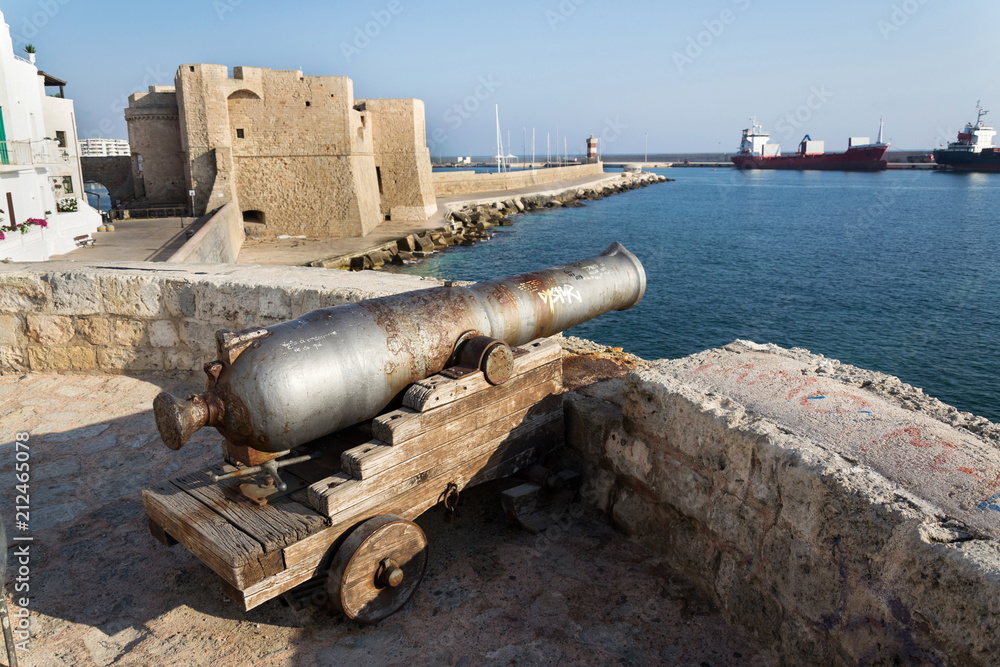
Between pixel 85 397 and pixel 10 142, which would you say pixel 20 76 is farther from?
pixel 85 397

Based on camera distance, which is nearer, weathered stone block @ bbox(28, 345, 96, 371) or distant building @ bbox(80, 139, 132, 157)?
weathered stone block @ bbox(28, 345, 96, 371)

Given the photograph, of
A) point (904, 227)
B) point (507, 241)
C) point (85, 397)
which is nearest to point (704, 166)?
point (904, 227)

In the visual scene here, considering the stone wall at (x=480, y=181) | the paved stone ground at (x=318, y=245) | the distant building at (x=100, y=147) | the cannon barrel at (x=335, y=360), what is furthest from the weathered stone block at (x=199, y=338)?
the distant building at (x=100, y=147)

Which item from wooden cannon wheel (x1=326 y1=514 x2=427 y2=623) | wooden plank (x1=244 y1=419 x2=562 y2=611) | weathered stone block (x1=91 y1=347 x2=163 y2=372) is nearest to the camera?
wooden plank (x1=244 y1=419 x2=562 y2=611)

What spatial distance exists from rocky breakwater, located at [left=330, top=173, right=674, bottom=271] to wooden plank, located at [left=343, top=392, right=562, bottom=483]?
15.6 meters

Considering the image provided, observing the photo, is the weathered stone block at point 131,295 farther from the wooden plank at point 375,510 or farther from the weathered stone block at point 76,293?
the wooden plank at point 375,510

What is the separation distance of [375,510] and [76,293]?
348cm

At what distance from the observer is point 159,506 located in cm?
260

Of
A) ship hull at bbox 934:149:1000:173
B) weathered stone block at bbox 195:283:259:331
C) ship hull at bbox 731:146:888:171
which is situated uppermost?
ship hull at bbox 731:146:888:171

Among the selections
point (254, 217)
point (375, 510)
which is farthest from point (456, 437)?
point (254, 217)

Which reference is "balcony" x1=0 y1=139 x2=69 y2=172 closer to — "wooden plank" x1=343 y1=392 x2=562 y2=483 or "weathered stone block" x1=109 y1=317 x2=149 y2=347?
"weathered stone block" x1=109 y1=317 x2=149 y2=347

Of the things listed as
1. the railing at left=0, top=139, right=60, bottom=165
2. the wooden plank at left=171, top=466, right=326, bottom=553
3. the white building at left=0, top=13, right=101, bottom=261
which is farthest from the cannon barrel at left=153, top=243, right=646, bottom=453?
the railing at left=0, top=139, right=60, bottom=165

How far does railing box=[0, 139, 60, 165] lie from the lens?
46.5 feet

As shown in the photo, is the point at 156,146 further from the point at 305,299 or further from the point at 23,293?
the point at 305,299
